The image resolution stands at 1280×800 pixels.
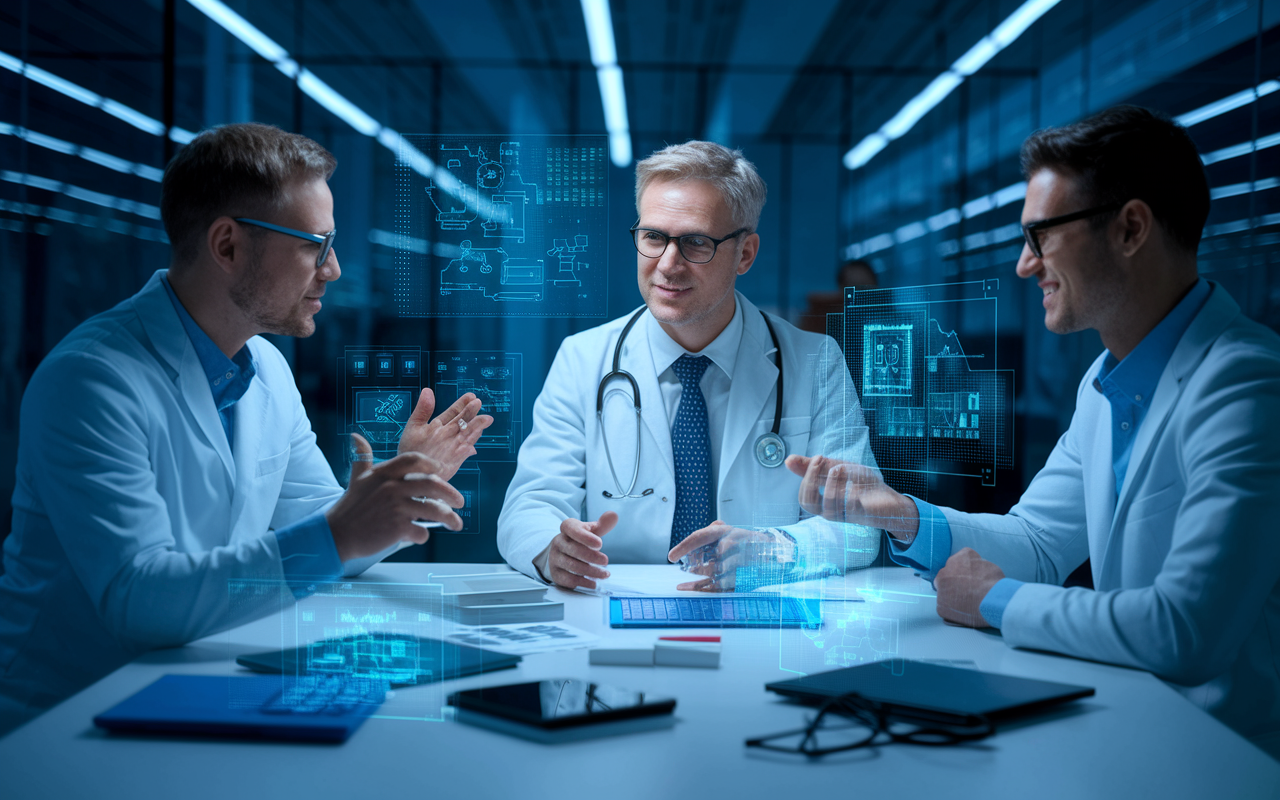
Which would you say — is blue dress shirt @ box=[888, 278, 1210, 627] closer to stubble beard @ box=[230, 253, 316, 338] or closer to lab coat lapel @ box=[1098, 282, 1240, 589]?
lab coat lapel @ box=[1098, 282, 1240, 589]

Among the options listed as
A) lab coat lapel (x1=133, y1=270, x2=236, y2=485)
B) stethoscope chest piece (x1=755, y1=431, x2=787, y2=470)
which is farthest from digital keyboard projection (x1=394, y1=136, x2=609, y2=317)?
stethoscope chest piece (x1=755, y1=431, x2=787, y2=470)

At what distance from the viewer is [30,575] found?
54.9 inches

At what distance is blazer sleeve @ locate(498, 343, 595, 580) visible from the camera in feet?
5.86

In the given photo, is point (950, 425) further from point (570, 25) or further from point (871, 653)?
point (570, 25)

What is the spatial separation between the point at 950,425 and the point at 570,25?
1.70m

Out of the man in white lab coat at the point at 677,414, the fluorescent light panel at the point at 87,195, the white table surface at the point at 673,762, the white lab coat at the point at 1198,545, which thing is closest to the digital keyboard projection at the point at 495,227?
the man in white lab coat at the point at 677,414

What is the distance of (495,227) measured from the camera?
5.27 feet

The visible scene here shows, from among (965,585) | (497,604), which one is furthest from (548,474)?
(965,585)

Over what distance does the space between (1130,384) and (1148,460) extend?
0.14m

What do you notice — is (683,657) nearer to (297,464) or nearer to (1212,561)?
(1212,561)

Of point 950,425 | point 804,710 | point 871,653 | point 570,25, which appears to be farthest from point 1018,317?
point 570,25

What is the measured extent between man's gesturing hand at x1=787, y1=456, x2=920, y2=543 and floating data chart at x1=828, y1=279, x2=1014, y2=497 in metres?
0.04

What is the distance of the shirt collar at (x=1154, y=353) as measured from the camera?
133 centimetres

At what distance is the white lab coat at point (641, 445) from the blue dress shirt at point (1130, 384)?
34cm
